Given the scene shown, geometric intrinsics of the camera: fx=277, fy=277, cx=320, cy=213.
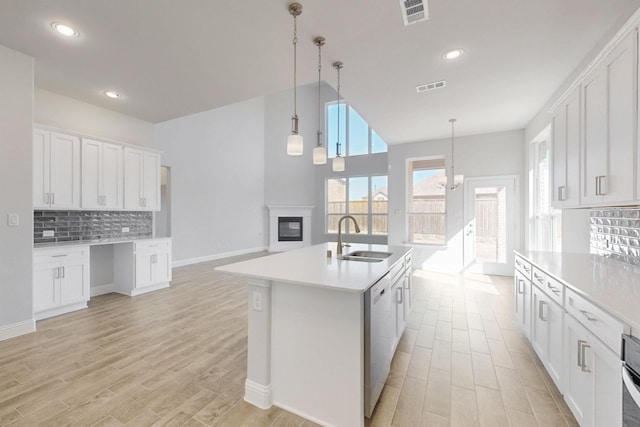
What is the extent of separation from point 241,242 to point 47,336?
5.57 m

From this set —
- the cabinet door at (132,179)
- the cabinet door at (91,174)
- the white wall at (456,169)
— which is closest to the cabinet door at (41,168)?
the cabinet door at (91,174)

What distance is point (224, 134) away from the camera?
25.8ft

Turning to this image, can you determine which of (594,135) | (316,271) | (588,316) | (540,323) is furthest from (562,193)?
(316,271)

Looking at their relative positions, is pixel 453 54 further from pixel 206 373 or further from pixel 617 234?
pixel 206 373

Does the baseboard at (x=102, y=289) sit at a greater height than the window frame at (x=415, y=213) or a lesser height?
lesser

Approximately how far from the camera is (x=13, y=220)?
2.88 metres

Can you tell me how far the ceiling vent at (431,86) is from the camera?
136 inches

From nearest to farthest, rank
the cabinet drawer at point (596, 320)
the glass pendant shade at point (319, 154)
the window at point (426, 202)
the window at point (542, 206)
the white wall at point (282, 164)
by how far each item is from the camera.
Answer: the cabinet drawer at point (596, 320) → the glass pendant shade at point (319, 154) → the window at point (542, 206) → the window at point (426, 202) → the white wall at point (282, 164)

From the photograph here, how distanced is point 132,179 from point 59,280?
1745mm

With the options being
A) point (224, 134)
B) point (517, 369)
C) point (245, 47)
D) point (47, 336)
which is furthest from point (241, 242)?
point (517, 369)

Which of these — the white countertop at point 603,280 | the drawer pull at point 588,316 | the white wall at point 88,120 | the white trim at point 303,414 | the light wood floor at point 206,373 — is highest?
the white wall at point 88,120

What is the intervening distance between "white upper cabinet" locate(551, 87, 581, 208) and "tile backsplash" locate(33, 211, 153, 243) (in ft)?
19.1

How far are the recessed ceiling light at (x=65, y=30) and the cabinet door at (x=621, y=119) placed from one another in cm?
409

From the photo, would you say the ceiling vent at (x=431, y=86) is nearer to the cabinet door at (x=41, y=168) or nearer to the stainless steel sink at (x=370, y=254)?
the stainless steel sink at (x=370, y=254)
